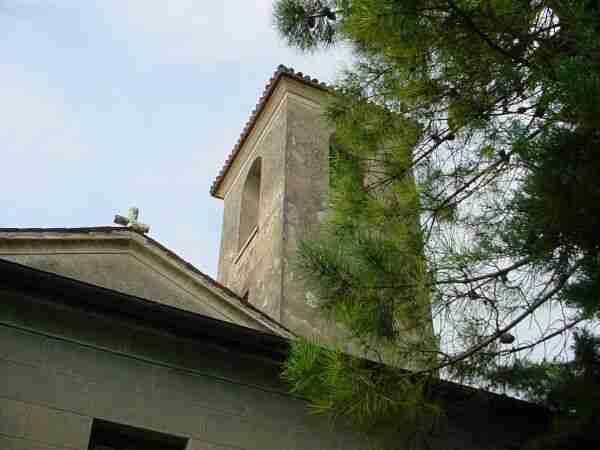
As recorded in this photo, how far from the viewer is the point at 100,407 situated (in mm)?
6641

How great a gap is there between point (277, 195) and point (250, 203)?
2.22 meters

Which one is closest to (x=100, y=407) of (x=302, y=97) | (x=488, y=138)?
(x=488, y=138)

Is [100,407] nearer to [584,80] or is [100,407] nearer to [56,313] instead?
[56,313]

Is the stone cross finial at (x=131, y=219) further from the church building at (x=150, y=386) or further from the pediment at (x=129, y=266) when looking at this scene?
the church building at (x=150, y=386)

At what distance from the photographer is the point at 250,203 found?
53.0 feet

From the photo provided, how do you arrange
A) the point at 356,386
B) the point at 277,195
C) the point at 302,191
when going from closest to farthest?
the point at 356,386, the point at 302,191, the point at 277,195

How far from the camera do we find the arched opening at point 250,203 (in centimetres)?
1559

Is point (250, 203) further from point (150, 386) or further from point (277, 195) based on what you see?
point (150, 386)

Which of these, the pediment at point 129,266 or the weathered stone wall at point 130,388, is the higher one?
the pediment at point 129,266

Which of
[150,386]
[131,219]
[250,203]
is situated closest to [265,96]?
[250,203]

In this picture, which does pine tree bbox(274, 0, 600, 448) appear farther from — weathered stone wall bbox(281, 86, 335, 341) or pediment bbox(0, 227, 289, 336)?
weathered stone wall bbox(281, 86, 335, 341)

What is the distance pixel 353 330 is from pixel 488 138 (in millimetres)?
1736

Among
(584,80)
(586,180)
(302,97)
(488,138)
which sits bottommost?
(586,180)

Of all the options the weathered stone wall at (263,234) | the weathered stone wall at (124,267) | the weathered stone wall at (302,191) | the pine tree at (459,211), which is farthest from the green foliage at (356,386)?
the weathered stone wall at (263,234)
